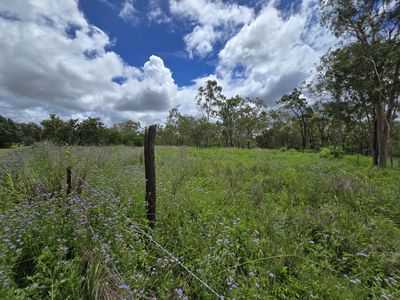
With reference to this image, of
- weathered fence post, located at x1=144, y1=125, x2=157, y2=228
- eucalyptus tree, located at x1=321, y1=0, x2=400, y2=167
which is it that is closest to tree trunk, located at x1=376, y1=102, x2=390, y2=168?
eucalyptus tree, located at x1=321, y1=0, x2=400, y2=167

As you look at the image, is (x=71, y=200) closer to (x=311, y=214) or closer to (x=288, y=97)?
(x=311, y=214)

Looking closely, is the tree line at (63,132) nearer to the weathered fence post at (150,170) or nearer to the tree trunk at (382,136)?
the weathered fence post at (150,170)

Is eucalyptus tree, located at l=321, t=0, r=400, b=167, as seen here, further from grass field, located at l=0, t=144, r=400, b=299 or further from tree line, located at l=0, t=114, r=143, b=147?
tree line, located at l=0, t=114, r=143, b=147

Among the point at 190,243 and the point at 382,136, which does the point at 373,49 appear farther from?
the point at 190,243

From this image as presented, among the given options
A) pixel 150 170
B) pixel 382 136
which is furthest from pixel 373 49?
pixel 150 170

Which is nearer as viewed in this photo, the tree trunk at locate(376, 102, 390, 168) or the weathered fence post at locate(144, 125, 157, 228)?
the weathered fence post at locate(144, 125, 157, 228)

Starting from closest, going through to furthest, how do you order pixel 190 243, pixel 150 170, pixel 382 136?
1. pixel 190 243
2. pixel 150 170
3. pixel 382 136

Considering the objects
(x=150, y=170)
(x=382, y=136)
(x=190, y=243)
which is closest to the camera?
(x=190, y=243)

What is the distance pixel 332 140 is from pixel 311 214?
49244mm

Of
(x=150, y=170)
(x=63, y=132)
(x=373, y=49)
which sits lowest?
(x=150, y=170)

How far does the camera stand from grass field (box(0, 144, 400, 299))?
1604mm

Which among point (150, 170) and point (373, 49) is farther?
point (373, 49)

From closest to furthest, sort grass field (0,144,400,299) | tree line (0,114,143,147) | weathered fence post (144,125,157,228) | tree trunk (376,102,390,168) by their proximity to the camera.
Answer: grass field (0,144,400,299), weathered fence post (144,125,157,228), tree line (0,114,143,147), tree trunk (376,102,390,168)

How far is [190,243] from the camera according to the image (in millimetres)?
2410
